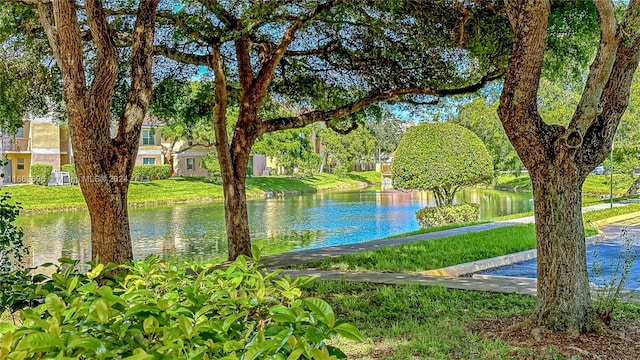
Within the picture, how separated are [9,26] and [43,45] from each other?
3.57 ft

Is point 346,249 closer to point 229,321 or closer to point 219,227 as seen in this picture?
point 229,321

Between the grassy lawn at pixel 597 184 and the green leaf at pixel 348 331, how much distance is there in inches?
1334

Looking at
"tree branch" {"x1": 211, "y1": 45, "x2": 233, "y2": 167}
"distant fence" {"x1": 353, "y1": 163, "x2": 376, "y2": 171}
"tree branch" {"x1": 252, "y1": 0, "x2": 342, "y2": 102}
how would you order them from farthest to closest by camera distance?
"distant fence" {"x1": 353, "y1": 163, "x2": 376, "y2": 171}, "tree branch" {"x1": 211, "y1": 45, "x2": 233, "y2": 167}, "tree branch" {"x1": 252, "y1": 0, "x2": 342, "y2": 102}

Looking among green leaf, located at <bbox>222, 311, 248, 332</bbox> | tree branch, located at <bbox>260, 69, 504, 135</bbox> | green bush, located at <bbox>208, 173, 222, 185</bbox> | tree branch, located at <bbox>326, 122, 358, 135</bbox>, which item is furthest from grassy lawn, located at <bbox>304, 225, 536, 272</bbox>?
green bush, located at <bbox>208, 173, 222, 185</bbox>

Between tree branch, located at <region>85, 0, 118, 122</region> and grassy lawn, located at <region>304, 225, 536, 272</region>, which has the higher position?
tree branch, located at <region>85, 0, 118, 122</region>

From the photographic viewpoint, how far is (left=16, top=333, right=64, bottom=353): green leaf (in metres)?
→ 1.60

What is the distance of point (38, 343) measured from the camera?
5.33ft

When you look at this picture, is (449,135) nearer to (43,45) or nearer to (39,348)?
(43,45)

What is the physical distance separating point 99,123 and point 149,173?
3631 cm

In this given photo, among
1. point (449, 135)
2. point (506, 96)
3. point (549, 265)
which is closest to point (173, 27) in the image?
point (506, 96)

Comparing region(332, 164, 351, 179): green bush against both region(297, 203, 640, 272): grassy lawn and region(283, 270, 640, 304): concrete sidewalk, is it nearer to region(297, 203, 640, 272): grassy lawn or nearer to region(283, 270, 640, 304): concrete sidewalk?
region(297, 203, 640, 272): grassy lawn

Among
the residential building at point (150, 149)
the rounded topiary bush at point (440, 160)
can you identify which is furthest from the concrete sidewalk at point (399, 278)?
the residential building at point (150, 149)

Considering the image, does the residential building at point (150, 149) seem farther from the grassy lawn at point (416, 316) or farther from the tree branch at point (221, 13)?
the grassy lawn at point (416, 316)

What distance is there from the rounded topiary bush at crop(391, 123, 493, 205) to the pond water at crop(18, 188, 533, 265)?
199 cm
